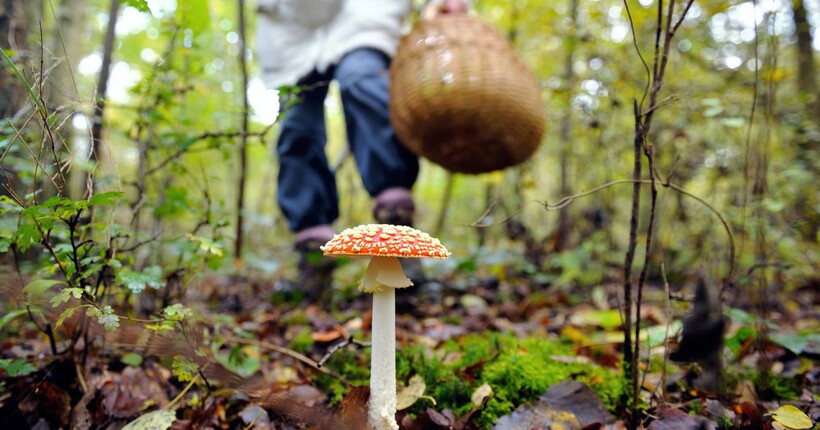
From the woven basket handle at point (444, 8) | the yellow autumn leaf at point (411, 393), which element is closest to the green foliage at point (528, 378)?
the yellow autumn leaf at point (411, 393)

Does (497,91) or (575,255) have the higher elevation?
(497,91)

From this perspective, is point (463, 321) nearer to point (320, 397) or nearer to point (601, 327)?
point (601, 327)

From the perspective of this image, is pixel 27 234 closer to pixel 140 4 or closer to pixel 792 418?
pixel 140 4

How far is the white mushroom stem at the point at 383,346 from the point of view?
1430 mm

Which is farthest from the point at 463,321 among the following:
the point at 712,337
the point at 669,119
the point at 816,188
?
the point at 816,188

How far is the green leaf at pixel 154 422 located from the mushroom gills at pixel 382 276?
0.70 meters

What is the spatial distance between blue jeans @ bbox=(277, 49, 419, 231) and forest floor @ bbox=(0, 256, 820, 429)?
45.5 inches

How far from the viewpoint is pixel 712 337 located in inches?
50.8

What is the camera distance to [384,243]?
1.29m

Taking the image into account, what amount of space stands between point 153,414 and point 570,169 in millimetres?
4956

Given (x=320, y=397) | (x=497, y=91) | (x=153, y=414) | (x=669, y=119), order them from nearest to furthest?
(x=153, y=414) → (x=320, y=397) → (x=497, y=91) → (x=669, y=119)

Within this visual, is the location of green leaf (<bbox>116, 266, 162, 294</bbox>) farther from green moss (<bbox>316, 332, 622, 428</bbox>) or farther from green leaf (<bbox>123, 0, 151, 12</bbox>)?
green leaf (<bbox>123, 0, 151, 12</bbox>)

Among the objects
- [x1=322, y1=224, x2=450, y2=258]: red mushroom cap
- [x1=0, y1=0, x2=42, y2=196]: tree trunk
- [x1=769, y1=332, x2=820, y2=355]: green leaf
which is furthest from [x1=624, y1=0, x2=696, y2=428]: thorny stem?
[x1=0, y1=0, x2=42, y2=196]: tree trunk

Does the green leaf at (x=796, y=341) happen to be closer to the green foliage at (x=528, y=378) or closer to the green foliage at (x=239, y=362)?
the green foliage at (x=528, y=378)
